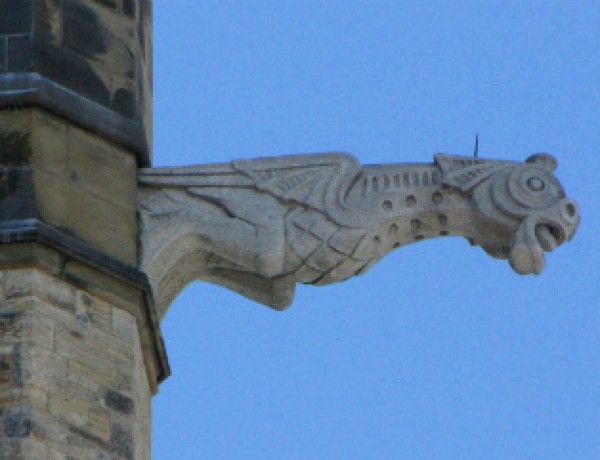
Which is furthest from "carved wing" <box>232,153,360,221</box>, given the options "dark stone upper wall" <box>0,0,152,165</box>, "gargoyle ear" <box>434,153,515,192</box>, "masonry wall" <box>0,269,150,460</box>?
"masonry wall" <box>0,269,150,460</box>

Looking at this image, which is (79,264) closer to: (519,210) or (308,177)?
(308,177)

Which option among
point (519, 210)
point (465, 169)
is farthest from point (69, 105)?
point (519, 210)

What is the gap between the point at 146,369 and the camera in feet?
54.7

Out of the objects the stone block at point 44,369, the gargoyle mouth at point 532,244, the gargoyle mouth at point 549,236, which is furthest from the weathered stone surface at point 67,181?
the gargoyle mouth at point 549,236

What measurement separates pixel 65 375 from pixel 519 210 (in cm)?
239

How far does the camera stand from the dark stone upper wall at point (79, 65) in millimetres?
16703

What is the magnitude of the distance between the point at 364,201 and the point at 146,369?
4.17 feet

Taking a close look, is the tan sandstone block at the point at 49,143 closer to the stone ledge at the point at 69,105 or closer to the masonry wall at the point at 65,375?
the stone ledge at the point at 69,105

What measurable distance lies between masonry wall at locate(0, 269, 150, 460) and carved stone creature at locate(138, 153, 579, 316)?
72 centimetres

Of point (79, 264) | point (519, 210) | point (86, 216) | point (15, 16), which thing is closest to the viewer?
point (79, 264)

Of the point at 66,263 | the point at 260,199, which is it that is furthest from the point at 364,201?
the point at 66,263

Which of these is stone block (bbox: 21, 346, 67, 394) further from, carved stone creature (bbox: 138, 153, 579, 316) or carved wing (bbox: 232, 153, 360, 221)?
carved wing (bbox: 232, 153, 360, 221)

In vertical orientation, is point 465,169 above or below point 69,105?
below

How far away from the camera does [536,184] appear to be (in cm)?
1706
